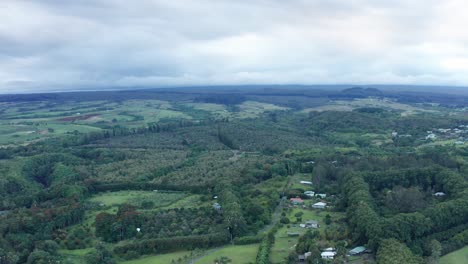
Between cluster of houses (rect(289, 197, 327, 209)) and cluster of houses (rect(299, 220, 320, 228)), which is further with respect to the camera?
cluster of houses (rect(289, 197, 327, 209))

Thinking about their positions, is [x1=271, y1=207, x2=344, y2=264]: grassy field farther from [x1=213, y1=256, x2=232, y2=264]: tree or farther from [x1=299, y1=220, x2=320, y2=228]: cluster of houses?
[x1=213, y1=256, x2=232, y2=264]: tree

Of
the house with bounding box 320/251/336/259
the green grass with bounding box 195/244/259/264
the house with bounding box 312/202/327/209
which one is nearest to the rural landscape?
the house with bounding box 320/251/336/259

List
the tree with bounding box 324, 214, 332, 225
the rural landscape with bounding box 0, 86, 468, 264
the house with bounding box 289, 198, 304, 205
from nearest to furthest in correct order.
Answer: the rural landscape with bounding box 0, 86, 468, 264, the tree with bounding box 324, 214, 332, 225, the house with bounding box 289, 198, 304, 205

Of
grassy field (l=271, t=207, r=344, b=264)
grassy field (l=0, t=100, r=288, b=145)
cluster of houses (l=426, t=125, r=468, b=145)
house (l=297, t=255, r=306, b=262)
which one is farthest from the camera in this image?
grassy field (l=0, t=100, r=288, b=145)

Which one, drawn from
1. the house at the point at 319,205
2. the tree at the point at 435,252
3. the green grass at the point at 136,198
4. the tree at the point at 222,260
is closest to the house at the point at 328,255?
the tree at the point at 435,252

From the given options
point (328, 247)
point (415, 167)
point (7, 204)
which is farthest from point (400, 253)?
point (7, 204)

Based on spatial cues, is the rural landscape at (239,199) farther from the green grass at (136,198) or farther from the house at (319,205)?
the house at (319,205)

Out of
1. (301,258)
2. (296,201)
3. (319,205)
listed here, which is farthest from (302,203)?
(301,258)
